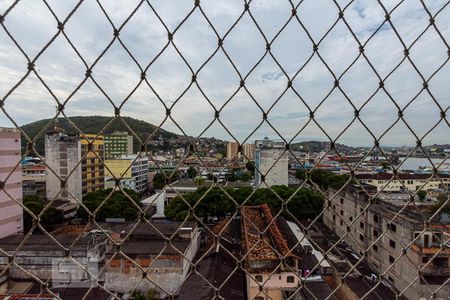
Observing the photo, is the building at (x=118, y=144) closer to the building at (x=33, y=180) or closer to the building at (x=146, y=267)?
the building at (x=33, y=180)

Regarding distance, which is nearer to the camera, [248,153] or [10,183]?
[248,153]

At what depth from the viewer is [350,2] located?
3.65ft


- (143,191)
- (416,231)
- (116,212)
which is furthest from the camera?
(143,191)

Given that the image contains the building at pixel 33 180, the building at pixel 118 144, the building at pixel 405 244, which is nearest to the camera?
the building at pixel 405 244

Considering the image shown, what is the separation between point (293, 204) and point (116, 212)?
19.5 ft

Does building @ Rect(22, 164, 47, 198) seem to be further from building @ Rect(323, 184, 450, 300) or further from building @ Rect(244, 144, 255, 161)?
building @ Rect(244, 144, 255, 161)

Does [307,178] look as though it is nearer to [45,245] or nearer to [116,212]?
[45,245]

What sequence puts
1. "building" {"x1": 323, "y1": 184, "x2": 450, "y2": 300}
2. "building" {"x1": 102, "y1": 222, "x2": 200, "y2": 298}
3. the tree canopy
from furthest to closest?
the tree canopy, "building" {"x1": 102, "y1": 222, "x2": 200, "y2": 298}, "building" {"x1": 323, "y1": 184, "x2": 450, "y2": 300}

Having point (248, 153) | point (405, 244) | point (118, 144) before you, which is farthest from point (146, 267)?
point (118, 144)

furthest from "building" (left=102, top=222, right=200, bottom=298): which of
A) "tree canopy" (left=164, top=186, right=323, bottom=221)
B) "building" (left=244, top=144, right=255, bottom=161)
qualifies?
"tree canopy" (left=164, top=186, right=323, bottom=221)

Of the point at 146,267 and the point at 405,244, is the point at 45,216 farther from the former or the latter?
the point at 405,244

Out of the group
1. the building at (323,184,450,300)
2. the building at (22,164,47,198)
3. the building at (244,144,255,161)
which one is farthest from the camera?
the building at (22,164,47,198)

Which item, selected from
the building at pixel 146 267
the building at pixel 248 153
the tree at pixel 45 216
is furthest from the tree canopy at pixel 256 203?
the building at pixel 248 153

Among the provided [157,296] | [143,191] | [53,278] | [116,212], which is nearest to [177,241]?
[157,296]
